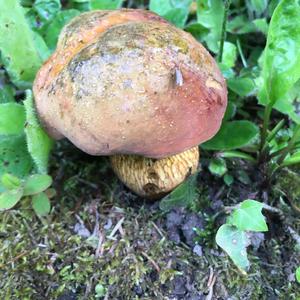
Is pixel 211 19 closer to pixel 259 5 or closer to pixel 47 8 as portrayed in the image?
pixel 259 5

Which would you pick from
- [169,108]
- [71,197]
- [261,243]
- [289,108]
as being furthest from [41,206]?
[289,108]

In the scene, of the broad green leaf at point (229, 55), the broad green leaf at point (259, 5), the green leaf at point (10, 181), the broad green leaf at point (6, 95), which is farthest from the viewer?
the broad green leaf at point (259, 5)

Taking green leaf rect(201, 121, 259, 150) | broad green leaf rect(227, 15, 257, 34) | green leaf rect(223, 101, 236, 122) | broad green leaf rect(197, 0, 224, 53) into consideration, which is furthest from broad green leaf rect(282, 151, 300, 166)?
broad green leaf rect(227, 15, 257, 34)

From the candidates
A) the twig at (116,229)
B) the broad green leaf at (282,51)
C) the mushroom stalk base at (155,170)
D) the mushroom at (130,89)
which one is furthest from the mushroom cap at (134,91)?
the twig at (116,229)

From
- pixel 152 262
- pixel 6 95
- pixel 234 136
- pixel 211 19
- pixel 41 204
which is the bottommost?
pixel 152 262

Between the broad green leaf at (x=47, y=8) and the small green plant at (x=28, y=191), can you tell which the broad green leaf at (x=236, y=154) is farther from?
the broad green leaf at (x=47, y=8)

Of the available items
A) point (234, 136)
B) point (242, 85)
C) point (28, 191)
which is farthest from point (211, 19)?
point (28, 191)

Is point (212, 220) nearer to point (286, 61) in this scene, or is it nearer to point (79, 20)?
point (286, 61)

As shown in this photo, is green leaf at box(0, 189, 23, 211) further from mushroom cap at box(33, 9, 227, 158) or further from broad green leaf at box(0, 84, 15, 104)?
broad green leaf at box(0, 84, 15, 104)
